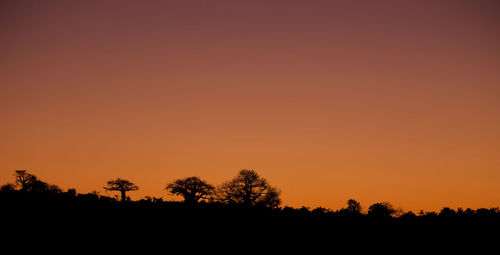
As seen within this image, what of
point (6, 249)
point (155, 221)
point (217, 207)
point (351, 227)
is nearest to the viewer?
point (6, 249)

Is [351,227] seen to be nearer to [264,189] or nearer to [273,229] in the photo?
[273,229]

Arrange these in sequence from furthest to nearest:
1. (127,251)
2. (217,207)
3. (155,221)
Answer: (217,207)
(155,221)
(127,251)

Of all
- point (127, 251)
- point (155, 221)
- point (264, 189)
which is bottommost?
point (127, 251)

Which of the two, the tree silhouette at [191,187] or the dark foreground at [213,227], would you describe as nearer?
the dark foreground at [213,227]

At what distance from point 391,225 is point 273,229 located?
571 centimetres

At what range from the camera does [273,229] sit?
15.0 meters

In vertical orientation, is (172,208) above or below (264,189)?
below

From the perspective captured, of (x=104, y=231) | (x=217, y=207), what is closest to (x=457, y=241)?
(x=217, y=207)

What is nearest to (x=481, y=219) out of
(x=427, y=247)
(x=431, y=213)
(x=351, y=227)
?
(x=431, y=213)

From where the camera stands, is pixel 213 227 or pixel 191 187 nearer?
pixel 213 227

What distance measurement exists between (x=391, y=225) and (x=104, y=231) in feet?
40.6

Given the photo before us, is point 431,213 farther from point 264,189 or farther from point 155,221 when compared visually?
point 264,189

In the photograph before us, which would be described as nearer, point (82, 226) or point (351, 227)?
point (82, 226)

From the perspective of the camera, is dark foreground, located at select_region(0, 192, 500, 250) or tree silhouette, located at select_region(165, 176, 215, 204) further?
tree silhouette, located at select_region(165, 176, 215, 204)
